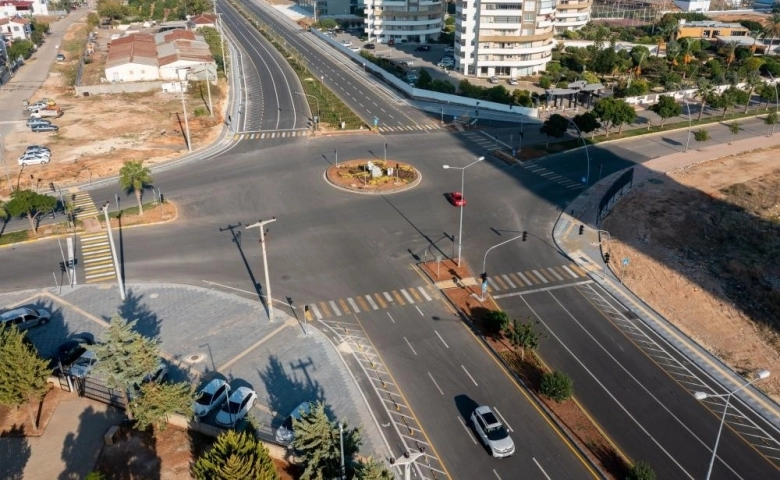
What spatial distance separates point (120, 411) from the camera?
44.2 meters

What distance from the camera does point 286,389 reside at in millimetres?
46594

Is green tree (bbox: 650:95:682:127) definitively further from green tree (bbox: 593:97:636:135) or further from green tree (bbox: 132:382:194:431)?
green tree (bbox: 132:382:194:431)

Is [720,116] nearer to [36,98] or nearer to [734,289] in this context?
[734,289]

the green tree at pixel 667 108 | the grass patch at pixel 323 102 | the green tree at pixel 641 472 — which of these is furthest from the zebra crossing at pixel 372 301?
the green tree at pixel 667 108

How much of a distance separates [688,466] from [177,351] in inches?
1577

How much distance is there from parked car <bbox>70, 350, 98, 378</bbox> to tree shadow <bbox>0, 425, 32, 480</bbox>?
5573 millimetres

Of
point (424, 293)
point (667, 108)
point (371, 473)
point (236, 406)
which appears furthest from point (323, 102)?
point (371, 473)

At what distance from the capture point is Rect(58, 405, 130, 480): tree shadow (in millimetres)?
38719

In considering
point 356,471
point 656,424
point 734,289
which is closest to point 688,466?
point 656,424

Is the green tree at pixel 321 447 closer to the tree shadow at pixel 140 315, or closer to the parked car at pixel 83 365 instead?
the parked car at pixel 83 365

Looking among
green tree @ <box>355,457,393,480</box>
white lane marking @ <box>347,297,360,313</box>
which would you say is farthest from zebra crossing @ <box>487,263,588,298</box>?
green tree @ <box>355,457,393,480</box>

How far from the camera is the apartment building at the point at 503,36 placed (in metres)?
138

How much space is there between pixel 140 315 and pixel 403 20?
151 meters

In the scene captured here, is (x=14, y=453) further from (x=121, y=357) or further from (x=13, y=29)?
(x=13, y=29)
